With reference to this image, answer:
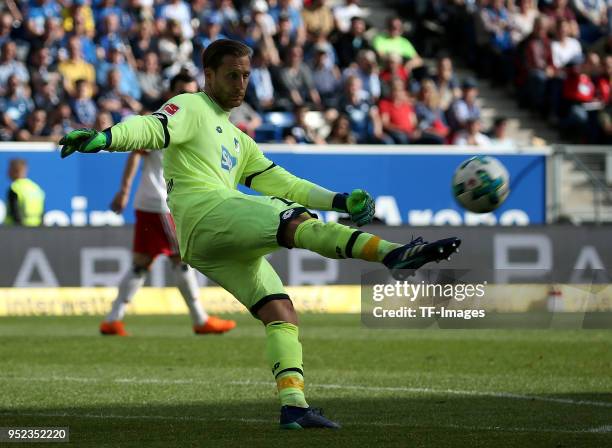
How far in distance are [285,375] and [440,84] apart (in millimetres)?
17353

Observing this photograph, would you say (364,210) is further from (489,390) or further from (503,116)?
(503,116)

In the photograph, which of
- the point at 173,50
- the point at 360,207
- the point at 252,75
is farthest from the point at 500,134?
the point at 360,207

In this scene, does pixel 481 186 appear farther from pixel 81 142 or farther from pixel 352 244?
pixel 81 142

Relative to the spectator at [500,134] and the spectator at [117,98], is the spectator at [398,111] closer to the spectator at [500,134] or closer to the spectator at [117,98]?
the spectator at [500,134]

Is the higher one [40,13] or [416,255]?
[40,13]

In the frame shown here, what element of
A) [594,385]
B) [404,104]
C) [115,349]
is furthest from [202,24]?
[594,385]

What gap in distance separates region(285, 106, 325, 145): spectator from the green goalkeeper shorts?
1332cm

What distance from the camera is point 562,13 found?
91.0 ft

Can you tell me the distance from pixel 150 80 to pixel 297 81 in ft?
8.42

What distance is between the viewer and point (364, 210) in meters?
8.00

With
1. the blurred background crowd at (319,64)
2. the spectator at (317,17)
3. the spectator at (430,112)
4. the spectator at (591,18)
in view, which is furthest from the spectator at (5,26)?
the spectator at (591,18)

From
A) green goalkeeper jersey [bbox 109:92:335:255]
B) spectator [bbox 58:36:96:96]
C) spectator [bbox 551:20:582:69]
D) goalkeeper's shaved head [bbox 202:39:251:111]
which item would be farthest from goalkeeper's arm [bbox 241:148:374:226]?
spectator [bbox 551:20:582:69]

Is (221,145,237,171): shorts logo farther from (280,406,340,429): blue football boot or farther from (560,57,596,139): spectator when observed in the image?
(560,57,596,139): spectator

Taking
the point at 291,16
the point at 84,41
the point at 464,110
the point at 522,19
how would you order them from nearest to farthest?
the point at 84,41 → the point at 464,110 → the point at 291,16 → the point at 522,19
